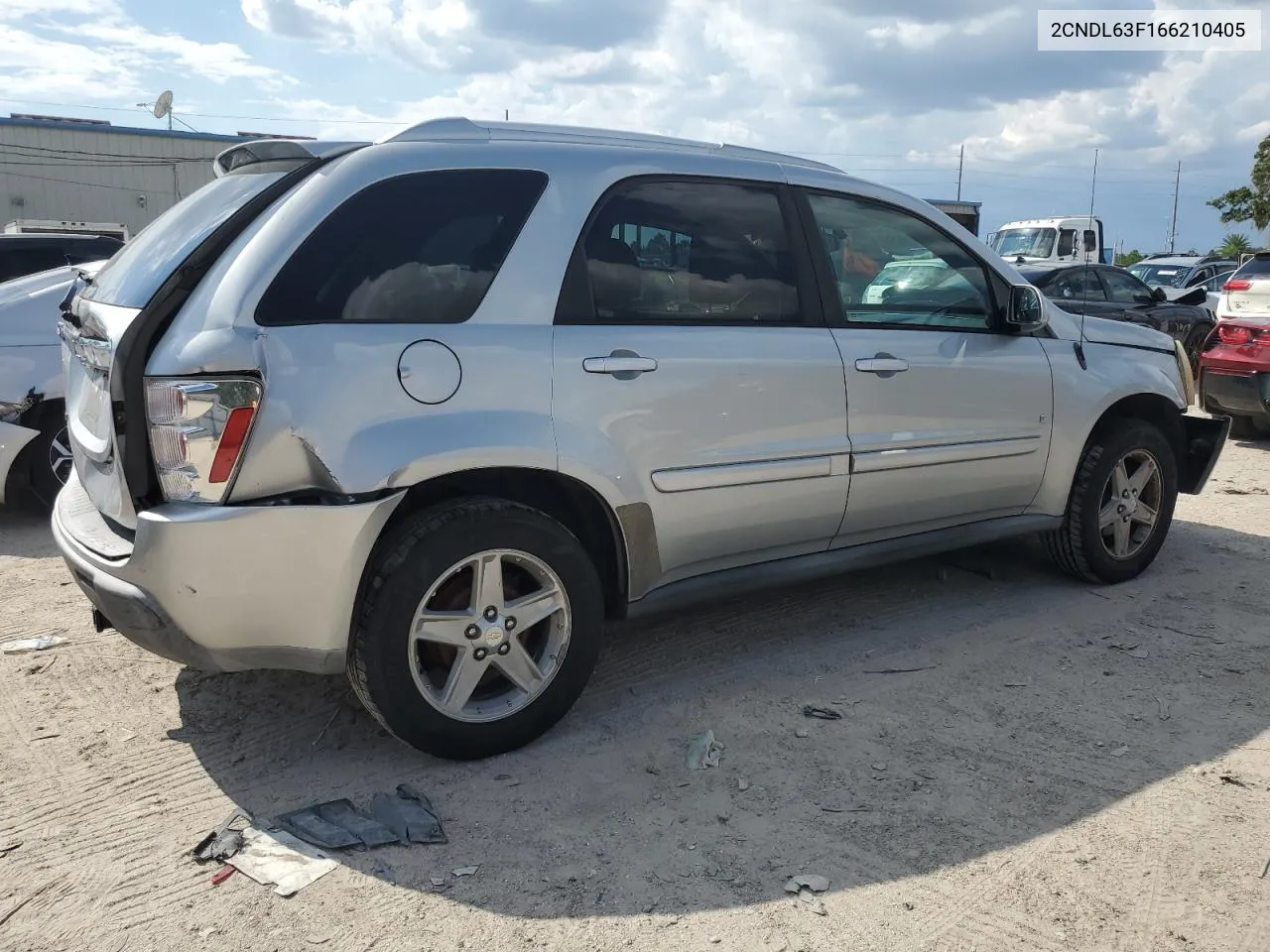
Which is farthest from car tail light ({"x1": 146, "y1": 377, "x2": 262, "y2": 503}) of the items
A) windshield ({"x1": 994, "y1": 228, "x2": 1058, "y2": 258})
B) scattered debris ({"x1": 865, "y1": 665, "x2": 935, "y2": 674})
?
windshield ({"x1": 994, "y1": 228, "x2": 1058, "y2": 258})

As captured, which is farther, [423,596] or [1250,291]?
[1250,291]

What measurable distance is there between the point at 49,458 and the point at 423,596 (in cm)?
415

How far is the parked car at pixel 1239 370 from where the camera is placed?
884 cm

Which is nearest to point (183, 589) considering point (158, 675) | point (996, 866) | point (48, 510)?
point (158, 675)

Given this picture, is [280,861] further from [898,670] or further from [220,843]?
[898,670]

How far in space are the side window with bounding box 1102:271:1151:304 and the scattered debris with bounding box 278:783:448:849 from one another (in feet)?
41.3

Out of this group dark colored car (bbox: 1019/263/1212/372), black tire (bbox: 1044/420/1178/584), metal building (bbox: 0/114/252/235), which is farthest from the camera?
metal building (bbox: 0/114/252/235)

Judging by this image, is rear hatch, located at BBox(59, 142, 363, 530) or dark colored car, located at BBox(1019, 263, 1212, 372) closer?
rear hatch, located at BBox(59, 142, 363, 530)

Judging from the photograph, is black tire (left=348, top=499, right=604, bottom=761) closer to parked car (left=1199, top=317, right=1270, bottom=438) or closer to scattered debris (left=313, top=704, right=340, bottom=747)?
scattered debris (left=313, top=704, right=340, bottom=747)

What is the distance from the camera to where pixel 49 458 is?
20.2 ft

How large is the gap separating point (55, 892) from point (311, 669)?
2.71 ft

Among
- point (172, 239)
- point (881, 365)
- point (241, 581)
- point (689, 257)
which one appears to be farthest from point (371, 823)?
point (881, 365)

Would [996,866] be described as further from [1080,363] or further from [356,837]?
[1080,363]

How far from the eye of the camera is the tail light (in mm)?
8867
